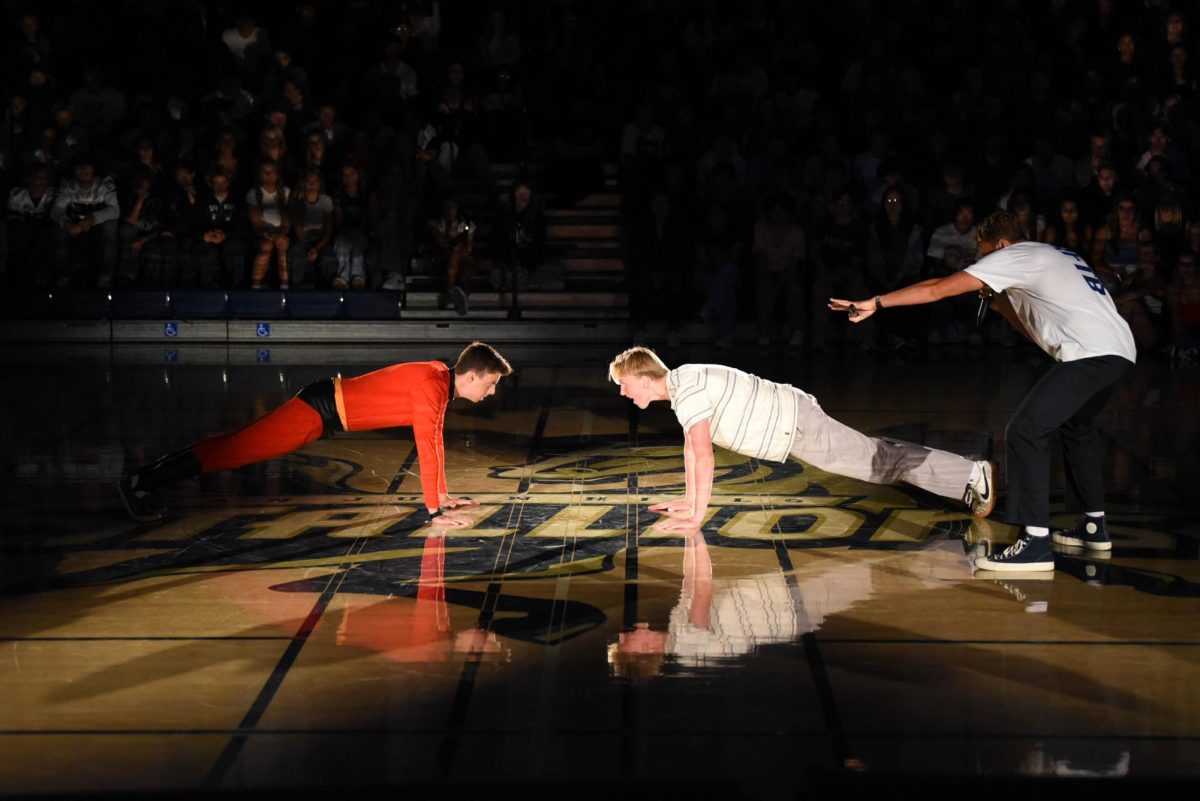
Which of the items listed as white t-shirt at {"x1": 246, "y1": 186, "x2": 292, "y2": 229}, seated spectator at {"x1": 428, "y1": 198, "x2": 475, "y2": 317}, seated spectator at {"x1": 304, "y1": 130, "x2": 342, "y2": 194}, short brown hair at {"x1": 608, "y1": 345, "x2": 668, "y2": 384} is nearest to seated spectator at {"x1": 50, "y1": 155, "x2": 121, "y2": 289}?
white t-shirt at {"x1": 246, "y1": 186, "x2": 292, "y2": 229}

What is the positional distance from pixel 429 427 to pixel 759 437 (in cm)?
158

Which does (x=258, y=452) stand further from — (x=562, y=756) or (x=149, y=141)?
(x=149, y=141)

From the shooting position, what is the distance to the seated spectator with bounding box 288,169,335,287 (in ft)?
49.8

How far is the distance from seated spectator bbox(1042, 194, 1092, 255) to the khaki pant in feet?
23.9

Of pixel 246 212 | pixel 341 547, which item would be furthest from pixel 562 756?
pixel 246 212

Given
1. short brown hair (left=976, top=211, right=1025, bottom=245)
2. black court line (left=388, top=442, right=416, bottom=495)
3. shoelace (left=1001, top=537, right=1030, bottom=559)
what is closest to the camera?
shoelace (left=1001, top=537, right=1030, bottom=559)

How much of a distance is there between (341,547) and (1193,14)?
1369 cm

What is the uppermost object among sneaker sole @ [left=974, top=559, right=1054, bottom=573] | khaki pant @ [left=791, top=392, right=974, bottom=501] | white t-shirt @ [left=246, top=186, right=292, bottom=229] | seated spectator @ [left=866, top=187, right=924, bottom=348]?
white t-shirt @ [left=246, top=186, right=292, bottom=229]

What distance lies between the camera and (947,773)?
464 cm

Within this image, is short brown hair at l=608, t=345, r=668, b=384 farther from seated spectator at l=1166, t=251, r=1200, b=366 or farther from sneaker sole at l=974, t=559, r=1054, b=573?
seated spectator at l=1166, t=251, r=1200, b=366

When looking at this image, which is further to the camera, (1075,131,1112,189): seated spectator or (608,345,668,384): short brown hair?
(1075,131,1112,189): seated spectator

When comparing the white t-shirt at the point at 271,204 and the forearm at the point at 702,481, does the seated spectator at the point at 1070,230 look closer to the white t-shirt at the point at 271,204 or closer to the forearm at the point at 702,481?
the white t-shirt at the point at 271,204

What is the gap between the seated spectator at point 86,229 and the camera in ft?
49.3

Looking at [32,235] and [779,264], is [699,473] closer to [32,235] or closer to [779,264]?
[779,264]
